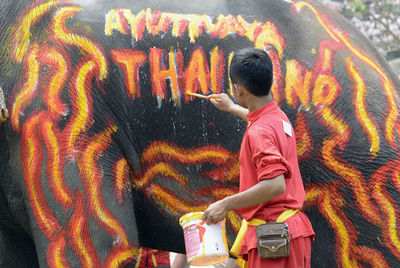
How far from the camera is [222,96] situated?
2.82m

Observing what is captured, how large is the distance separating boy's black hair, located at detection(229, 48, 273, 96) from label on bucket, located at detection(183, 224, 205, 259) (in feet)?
1.82

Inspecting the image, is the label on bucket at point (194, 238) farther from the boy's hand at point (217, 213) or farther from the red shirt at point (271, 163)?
the red shirt at point (271, 163)

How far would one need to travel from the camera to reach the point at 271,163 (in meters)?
2.27

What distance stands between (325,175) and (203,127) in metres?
0.58

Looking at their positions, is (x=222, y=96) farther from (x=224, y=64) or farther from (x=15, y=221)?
(x=15, y=221)

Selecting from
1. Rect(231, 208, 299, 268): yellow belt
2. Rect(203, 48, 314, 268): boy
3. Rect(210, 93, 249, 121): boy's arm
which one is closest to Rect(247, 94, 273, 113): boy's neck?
Rect(203, 48, 314, 268): boy

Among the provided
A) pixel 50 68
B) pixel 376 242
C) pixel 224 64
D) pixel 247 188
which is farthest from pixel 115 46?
pixel 376 242

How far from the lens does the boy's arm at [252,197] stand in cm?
227

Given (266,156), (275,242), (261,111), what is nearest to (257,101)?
(261,111)

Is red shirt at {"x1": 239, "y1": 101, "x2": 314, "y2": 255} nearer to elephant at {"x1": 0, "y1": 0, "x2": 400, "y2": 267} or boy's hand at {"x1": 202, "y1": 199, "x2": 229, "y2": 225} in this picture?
boy's hand at {"x1": 202, "y1": 199, "x2": 229, "y2": 225}

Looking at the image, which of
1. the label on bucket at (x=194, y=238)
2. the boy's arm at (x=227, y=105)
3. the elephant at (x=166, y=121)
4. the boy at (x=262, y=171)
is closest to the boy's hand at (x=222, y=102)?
the boy's arm at (x=227, y=105)

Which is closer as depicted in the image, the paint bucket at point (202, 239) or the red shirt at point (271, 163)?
the red shirt at point (271, 163)

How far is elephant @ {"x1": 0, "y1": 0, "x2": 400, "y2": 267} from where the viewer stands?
2826mm

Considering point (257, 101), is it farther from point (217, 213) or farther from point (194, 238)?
point (194, 238)
